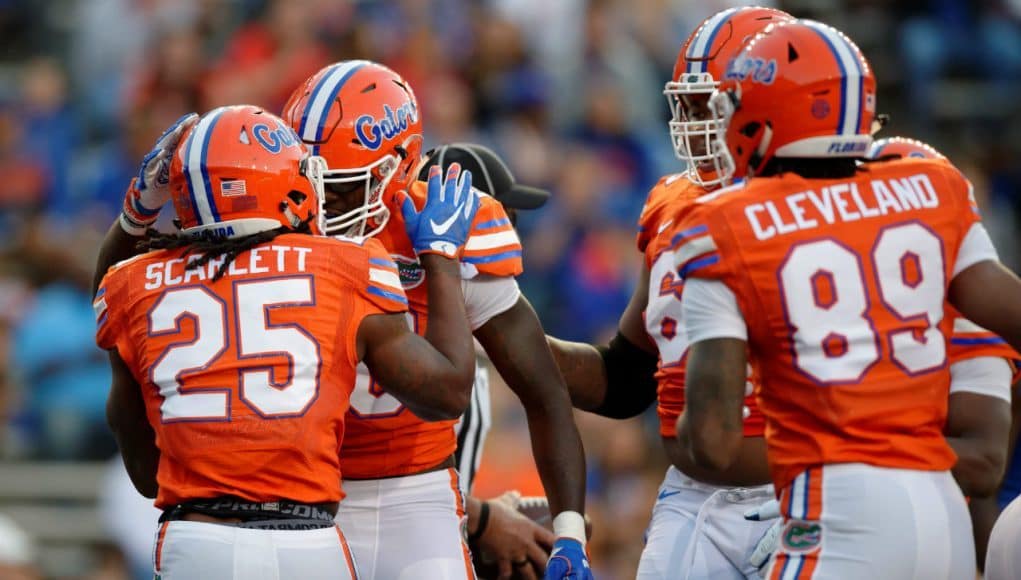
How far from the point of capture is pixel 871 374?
118 inches

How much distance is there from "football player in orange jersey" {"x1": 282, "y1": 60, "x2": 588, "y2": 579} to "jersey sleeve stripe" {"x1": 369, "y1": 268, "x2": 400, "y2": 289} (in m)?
0.40

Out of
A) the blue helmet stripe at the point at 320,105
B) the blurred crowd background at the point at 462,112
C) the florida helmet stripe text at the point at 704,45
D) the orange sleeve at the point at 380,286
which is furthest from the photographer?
the blurred crowd background at the point at 462,112

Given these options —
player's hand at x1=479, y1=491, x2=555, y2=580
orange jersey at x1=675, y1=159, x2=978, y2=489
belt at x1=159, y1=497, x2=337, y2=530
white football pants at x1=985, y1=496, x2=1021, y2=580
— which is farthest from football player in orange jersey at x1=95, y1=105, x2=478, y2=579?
white football pants at x1=985, y1=496, x2=1021, y2=580

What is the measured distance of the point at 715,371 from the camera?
3002 mm

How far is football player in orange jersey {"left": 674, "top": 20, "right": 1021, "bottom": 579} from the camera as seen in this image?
2982mm

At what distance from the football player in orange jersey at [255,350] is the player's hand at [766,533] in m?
0.77

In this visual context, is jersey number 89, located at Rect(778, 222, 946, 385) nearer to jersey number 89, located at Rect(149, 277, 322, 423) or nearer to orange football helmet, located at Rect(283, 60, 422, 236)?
jersey number 89, located at Rect(149, 277, 322, 423)

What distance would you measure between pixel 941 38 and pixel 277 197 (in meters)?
6.49

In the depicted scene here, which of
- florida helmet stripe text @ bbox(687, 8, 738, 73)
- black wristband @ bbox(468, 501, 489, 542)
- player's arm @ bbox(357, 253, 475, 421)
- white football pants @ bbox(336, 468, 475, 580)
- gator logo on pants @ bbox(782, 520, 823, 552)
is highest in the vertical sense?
florida helmet stripe text @ bbox(687, 8, 738, 73)

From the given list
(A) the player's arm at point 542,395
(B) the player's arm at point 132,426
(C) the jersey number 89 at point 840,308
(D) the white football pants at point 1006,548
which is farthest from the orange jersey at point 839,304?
(B) the player's arm at point 132,426

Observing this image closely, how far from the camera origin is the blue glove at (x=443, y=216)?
374cm

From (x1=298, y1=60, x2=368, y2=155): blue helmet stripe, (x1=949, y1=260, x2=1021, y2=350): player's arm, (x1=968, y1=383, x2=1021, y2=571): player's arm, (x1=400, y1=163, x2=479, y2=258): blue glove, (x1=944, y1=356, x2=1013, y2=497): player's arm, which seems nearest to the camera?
(x1=949, y1=260, x2=1021, y2=350): player's arm

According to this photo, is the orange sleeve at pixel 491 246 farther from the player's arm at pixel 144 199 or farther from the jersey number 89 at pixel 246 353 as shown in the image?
the player's arm at pixel 144 199

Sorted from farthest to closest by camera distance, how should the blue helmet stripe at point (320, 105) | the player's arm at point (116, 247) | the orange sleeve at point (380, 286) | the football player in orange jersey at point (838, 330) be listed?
the player's arm at point (116, 247) < the blue helmet stripe at point (320, 105) < the orange sleeve at point (380, 286) < the football player in orange jersey at point (838, 330)
